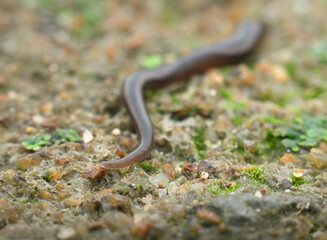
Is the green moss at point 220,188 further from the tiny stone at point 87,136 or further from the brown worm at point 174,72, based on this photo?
the tiny stone at point 87,136

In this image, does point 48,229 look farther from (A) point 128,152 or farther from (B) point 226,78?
(B) point 226,78

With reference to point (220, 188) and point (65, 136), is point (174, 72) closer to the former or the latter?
point (65, 136)

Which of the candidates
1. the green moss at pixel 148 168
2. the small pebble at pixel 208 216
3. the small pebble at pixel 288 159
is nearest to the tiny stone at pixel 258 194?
the small pebble at pixel 208 216

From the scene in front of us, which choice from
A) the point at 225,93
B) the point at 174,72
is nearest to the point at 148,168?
the point at 225,93

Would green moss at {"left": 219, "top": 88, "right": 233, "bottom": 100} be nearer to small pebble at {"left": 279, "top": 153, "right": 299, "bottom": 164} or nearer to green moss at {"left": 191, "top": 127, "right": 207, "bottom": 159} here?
green moss at {"left": 191, "top": 127, "right": 207, "bottom": 159}

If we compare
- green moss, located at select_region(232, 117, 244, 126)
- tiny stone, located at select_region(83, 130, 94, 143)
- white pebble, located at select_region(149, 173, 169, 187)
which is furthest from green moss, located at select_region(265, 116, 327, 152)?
tiny stone, located at select_region(83, 130, 94, 143)
